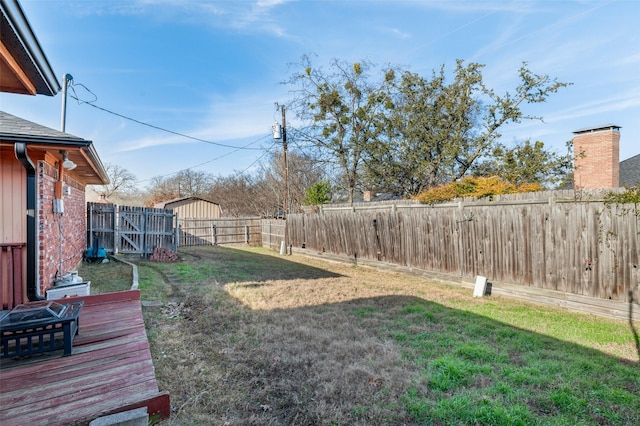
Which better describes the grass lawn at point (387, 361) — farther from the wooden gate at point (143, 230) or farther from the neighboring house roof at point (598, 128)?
the neighboring house roof at point (598, 128)

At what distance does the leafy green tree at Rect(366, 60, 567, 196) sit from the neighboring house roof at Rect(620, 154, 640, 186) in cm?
423

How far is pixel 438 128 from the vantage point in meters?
15.8

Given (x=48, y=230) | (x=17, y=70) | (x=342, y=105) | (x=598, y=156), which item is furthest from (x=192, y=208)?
(x=598, y=156)

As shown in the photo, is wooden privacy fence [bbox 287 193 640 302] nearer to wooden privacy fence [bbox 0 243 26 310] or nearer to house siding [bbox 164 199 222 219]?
wooden privacy fence [bbox 0 243 26 310]

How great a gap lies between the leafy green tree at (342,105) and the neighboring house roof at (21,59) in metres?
13.9

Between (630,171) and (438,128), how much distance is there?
299 inches

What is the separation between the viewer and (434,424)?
7.44 feet

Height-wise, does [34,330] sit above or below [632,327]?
above

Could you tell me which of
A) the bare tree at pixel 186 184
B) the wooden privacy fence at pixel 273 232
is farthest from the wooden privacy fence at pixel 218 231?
the bare tree at pixel 186 184

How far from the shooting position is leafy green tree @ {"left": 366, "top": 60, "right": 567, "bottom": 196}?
14812 mm

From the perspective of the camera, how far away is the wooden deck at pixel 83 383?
1.93 metres

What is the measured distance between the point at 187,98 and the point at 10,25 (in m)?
15.4

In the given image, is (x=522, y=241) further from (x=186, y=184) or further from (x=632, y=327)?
(x=186, y=184)

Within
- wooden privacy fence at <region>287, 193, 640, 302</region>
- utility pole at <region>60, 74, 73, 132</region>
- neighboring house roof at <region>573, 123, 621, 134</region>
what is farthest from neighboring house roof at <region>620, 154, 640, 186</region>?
utility pole at <region>60, 74, 73, 132</region>
